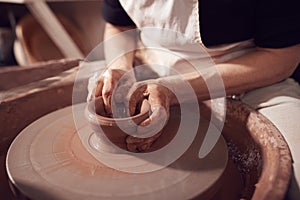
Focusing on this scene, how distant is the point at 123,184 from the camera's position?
87 cm

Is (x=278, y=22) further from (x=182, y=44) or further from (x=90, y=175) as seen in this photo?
(x=90, y=175)

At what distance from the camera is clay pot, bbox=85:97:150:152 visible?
0.91m

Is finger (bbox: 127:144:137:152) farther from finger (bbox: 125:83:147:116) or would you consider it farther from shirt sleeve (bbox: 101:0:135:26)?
shirt sleeve (bbox: 101:0:135:26)

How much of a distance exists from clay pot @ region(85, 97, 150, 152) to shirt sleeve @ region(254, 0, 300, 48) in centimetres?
46

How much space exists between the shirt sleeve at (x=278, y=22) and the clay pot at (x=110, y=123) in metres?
0.46

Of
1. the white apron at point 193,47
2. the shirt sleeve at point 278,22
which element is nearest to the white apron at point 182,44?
the white apron at point 193,47

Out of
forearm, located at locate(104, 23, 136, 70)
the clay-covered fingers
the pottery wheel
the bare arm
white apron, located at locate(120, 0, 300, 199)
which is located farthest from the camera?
forearm, located at locate(104, 23, 136, 70)

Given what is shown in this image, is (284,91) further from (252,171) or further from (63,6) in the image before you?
(63,6)

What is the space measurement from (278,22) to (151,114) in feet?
1.64

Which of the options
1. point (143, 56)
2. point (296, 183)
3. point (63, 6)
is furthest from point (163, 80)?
point (63, 6)

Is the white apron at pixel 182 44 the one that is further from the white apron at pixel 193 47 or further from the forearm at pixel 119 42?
the forearm at pixel 119 42

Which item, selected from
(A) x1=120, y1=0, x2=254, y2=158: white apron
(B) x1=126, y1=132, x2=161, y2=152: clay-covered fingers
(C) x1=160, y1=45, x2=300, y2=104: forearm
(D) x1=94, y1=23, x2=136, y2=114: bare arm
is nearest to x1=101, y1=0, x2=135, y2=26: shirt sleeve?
(D) x1=94, y1=23, x2=136, y2=114: bare arm

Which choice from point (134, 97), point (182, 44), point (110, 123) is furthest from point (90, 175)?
point (182, 44)

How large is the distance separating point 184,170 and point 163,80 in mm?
330
